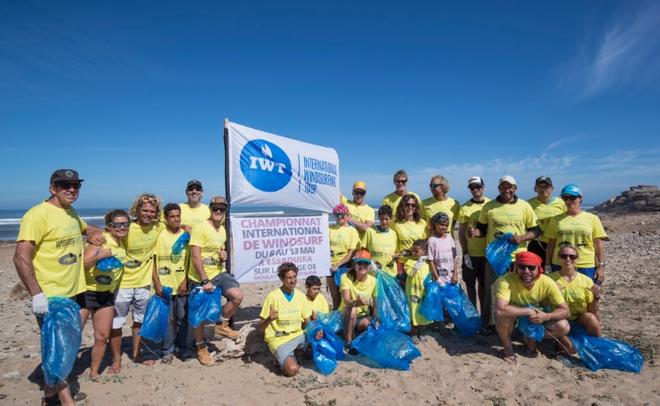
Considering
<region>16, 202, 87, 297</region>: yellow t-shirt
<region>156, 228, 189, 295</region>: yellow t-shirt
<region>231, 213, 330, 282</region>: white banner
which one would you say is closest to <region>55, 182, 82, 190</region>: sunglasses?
<region>16, 202, 87, 297</region>: yellow t-shirt

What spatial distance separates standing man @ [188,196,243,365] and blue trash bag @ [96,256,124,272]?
2.56 feet

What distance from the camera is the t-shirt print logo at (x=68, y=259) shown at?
10.6 feet

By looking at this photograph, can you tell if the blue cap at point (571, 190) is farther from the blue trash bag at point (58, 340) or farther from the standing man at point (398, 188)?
the blue trash bag at point (58, 340)

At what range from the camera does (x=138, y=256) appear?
13.4ft

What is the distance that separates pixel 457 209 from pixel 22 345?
6.32 meters

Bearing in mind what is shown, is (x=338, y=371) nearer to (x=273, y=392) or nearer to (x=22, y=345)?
(x=273, y=392)

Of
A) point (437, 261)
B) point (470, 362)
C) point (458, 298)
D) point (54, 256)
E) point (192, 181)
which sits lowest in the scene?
point (470, 362)

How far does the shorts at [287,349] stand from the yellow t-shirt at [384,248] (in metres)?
1.48

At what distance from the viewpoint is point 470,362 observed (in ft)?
13.8

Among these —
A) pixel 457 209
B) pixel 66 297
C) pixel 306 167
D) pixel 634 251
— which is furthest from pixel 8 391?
pixel 634 251

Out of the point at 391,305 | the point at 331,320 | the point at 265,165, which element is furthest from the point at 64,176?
the point at 391,305

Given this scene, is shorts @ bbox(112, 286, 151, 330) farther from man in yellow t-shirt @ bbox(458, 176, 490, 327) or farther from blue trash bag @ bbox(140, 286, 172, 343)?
man in yellow t-shirt @ bbox(458, 176, 490, 327)

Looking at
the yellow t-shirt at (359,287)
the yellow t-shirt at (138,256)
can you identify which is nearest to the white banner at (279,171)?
the yellow t-shirt at (138,256)

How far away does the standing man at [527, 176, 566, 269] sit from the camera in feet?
16.6
